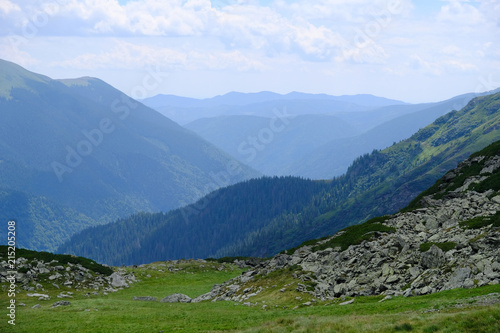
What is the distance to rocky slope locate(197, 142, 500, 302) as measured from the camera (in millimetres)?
41438

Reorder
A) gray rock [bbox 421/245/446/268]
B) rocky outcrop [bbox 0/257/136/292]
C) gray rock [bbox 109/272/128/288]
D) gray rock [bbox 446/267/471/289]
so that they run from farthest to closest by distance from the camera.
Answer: gray rock [bbox 109/272/128/288] → rocky outcrop [bbox 0/257/136/292] → gray rock [bbox 421/245/446/268] → gray rock [bbox 446/267/471/289]

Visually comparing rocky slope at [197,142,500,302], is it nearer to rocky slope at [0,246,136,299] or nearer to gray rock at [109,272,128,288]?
gray rock at [109,272,128,288]

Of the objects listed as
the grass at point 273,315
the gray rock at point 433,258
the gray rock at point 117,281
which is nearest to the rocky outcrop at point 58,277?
the gray rock at point 117,281

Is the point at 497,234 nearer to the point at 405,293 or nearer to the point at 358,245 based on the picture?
the point at 405,293

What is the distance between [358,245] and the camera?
59.7 metres

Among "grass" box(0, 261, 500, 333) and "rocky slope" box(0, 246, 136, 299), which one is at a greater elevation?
"rocky slope" box(0, 246, 136, 299)

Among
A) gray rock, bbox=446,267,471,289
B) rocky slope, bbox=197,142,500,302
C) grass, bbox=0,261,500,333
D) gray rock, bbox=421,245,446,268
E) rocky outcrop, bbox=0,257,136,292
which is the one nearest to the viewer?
grass, bbox=0,261,500,333

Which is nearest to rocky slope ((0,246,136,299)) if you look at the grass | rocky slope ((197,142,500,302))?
the grass

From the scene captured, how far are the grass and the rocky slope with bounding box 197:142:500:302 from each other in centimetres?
217

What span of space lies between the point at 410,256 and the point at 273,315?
1605 centimetres

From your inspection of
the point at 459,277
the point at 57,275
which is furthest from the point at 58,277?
the point at 459,277

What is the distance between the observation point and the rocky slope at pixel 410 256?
41.4 metres

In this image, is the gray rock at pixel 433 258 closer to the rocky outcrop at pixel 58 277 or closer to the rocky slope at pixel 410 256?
the rocky slope at pixel 410 256

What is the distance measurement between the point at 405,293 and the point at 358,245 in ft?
60.7
